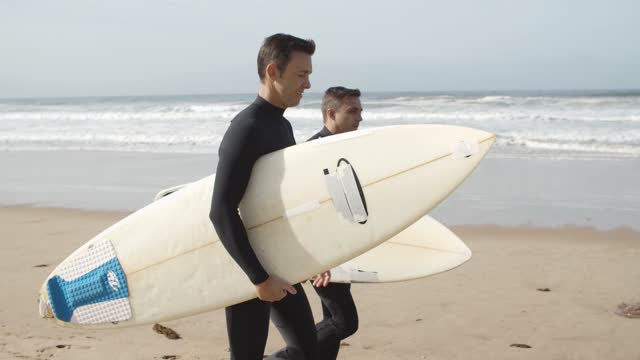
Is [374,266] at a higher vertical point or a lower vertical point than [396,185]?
lower

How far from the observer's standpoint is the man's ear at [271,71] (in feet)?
6.79

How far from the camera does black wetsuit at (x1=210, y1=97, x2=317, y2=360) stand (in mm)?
1935

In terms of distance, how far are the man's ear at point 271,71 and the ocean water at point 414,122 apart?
11452 mm

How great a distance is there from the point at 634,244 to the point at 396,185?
4.58 meters

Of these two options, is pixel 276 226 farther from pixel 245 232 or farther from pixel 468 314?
pixel 468 314

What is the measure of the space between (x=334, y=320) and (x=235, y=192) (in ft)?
3.44

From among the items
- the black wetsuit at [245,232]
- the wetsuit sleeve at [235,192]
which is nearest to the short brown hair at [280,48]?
the black wetsuit at [245,232]

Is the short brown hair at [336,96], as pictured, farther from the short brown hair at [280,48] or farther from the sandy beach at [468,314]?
the sandy beach at [468,314]

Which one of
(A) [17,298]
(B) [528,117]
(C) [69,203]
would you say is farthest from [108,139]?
(A) [17,298]

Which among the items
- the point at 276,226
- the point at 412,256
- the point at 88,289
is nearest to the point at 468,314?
the point at 412,256

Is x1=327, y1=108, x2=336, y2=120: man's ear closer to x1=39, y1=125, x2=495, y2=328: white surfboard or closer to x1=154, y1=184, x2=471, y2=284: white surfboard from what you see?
x1=39, y1=125, x2=495, y2=328: white surfboard

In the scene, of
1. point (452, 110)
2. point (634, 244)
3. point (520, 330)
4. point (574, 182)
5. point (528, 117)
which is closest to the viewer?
point (520, 330)

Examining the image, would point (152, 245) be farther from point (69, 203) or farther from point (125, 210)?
point (69, 203)

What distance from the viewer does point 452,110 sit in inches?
974
